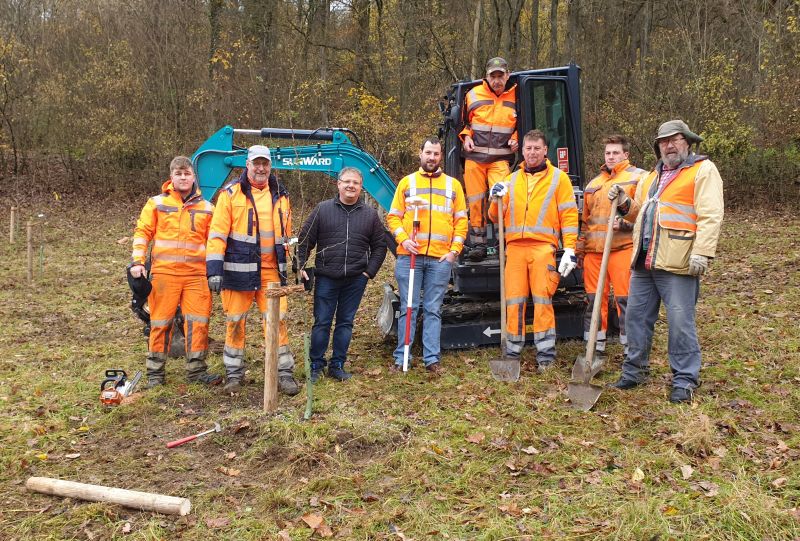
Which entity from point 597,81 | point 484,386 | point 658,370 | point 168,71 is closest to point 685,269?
point 658,370

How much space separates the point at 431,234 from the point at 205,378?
2.55 metres

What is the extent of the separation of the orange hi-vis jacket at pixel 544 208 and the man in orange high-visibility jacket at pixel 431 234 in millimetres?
574

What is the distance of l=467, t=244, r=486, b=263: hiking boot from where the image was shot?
704cm

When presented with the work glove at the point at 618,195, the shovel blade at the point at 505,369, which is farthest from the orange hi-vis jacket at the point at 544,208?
the shovel blade at the point at 505,369

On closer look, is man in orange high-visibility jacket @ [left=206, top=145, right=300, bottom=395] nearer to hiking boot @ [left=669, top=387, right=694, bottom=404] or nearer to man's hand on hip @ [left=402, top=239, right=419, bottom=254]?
man's hand on hip @ [left=402, top=239, right=419, bottom=254]

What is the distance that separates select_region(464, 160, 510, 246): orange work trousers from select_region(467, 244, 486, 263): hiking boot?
0.09 meters

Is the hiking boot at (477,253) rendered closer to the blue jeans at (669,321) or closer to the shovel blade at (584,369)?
the shovel blade at (584,369)

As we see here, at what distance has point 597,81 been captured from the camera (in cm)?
2044

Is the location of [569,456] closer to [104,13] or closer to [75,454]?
[75,454]

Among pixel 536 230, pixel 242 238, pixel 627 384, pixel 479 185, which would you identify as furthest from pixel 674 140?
pixel 242 238

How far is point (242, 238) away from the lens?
5.83 metres


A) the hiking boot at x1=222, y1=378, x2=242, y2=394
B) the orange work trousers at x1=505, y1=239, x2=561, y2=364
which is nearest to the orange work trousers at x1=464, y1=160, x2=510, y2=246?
the orange work trousers at x1=505, y1=239, x2=561, y2=364

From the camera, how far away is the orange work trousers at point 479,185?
693cm

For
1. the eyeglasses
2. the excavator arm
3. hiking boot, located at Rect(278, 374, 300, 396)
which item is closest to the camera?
the eyeglasses
